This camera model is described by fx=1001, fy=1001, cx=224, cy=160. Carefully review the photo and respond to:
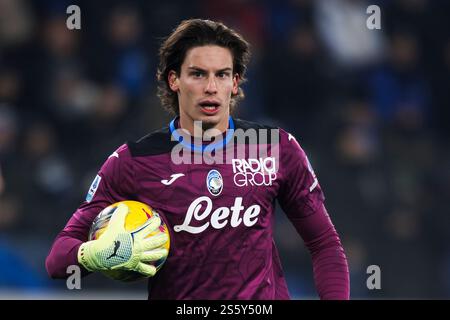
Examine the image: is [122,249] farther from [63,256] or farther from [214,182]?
[214,182]

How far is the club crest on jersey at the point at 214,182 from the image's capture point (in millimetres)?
4777

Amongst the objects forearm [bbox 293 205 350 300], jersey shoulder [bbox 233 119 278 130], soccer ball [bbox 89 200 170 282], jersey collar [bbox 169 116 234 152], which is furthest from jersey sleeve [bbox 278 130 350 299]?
soccer ball [bbox 89 200 170 282]

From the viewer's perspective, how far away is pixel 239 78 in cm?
514

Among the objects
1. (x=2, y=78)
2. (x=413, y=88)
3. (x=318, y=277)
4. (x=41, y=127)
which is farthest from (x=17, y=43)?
(x=318, y=277)

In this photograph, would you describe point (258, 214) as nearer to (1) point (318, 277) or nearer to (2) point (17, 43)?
(1) point (318, 277)

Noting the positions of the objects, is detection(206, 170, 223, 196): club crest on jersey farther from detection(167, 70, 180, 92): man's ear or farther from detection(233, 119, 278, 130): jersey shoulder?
detection(167, 70, 180, 92): man's ear

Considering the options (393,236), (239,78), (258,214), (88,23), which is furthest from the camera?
(88,23)

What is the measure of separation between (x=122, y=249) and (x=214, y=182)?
0.63 meters

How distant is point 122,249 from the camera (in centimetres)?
440

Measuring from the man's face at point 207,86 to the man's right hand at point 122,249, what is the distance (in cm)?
65

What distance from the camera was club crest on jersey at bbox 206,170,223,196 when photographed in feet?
15.7

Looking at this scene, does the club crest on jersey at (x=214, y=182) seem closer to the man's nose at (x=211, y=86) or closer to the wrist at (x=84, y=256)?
the man's nose at (x=211, y=86)

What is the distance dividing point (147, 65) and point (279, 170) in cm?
536

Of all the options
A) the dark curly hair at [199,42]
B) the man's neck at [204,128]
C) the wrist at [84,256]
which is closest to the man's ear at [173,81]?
the dark curly hair at [199,42]
